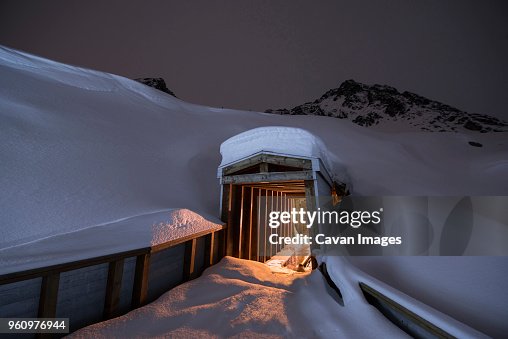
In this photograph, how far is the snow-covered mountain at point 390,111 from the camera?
54.9 meters

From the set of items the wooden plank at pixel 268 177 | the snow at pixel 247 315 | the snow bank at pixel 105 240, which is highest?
the wooden plank at pixel 268 177

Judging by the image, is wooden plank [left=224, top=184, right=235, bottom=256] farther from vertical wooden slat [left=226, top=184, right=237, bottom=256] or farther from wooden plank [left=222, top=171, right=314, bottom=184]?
wooden plank [left=222, top=171, right=314, bottom=184]

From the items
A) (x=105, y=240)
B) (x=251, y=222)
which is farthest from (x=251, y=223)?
(x=105, y=240)

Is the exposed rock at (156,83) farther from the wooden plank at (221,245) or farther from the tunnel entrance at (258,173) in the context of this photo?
the wooden plank at (221,245)

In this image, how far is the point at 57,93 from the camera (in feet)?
31.9

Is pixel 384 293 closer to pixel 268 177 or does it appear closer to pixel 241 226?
pixel 268 177

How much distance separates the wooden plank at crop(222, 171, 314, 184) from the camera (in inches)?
241

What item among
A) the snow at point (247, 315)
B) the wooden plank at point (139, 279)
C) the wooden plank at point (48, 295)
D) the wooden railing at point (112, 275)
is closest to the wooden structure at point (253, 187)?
the wooden railing at point (112, 275)

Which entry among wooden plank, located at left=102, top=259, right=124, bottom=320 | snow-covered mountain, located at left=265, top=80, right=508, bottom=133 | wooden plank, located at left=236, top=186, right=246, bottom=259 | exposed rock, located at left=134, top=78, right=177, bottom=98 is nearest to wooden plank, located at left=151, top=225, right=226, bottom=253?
wooden plank, located at left=102, top=259, right=124, bottom=320

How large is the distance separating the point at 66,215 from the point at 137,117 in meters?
8.28

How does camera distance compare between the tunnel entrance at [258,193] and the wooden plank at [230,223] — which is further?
the wooden plank at [230,223]

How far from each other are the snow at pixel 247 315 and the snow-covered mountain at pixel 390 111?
62.7 m

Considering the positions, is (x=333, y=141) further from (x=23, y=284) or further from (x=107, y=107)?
(x=23, y=284)

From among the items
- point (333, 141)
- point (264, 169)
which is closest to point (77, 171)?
point (264, 169)
